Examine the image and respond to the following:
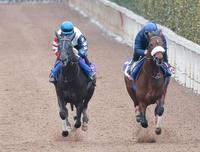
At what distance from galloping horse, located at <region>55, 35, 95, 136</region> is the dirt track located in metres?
0.52

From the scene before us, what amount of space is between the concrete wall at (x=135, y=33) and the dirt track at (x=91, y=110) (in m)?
0.41

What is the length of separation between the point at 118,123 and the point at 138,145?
9.14 ft

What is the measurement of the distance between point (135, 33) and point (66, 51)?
13176mm

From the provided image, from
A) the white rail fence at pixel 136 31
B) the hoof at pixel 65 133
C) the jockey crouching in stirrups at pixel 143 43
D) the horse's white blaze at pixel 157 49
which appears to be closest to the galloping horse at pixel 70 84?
the hoof at pixel 65 133

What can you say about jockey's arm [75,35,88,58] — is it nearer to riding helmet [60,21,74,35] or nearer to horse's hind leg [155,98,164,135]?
riding helmet [60,21,74,35]

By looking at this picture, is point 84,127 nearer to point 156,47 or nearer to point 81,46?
point 81,46

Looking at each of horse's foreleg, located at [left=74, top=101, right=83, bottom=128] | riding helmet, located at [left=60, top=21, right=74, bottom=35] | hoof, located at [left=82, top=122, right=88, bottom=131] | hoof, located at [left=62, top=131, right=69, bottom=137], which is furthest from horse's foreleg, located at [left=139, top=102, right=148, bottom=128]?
riding helmet, located at [left=60, top=21, right=74, bottom=35]

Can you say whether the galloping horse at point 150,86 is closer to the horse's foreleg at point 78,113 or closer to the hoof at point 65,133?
the horse's foreleg at point 78,113

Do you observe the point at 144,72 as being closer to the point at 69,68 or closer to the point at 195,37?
the point at 69,68

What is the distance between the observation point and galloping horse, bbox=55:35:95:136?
13.8m

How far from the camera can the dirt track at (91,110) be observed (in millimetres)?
13930

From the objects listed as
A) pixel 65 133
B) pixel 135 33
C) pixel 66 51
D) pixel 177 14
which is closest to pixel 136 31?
pixel 135 33

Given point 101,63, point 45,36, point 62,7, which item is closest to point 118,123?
point 101,63

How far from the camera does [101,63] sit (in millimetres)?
24828
